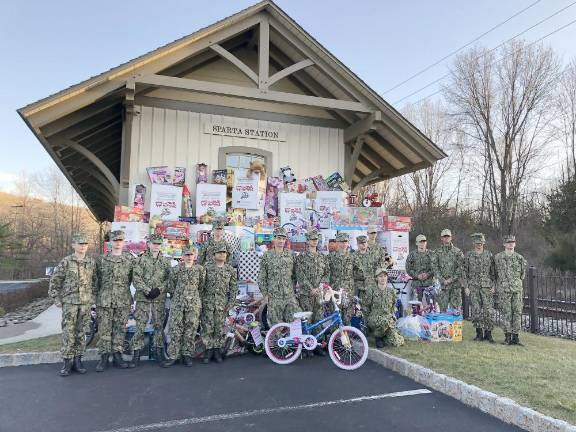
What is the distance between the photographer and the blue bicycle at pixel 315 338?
259 inches

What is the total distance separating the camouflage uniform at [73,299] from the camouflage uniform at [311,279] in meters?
3.40

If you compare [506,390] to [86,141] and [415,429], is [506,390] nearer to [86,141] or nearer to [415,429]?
[415,429]

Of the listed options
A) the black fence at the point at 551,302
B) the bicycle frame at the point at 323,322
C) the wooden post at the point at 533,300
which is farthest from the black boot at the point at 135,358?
the wooden post at the point at 533,300

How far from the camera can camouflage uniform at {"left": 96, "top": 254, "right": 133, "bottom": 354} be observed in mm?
6562

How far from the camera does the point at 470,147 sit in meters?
32.3

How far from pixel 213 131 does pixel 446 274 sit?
20.0 feet

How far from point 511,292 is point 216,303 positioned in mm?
5304

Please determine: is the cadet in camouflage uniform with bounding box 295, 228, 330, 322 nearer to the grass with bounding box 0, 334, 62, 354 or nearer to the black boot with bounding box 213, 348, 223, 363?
the black boot with bounding box 213, 348, 223, 363

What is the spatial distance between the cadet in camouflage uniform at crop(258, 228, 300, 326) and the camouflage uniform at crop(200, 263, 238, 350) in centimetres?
57

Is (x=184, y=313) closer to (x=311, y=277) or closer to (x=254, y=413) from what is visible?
(x=311, y=277)

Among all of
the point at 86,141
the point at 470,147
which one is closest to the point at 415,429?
the point at 86,141

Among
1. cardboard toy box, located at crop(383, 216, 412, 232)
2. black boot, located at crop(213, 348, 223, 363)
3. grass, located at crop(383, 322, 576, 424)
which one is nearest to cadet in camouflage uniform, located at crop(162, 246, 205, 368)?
black boot, located at crop(213, 348, 223, 363)

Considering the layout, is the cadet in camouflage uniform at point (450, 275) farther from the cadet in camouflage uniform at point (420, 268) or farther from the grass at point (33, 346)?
the grass at point (33, 346)

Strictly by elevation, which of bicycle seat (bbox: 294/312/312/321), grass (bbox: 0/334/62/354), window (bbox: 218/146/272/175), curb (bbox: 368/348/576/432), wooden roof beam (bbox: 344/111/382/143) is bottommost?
grass (bbox: 0/334/62/354)
